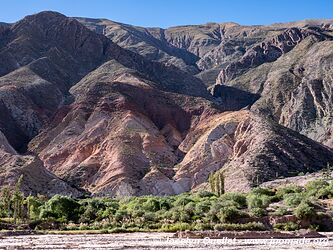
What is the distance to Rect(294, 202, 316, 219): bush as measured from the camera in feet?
163

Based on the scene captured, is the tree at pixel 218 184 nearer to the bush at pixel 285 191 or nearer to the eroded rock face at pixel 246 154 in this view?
the bush at pixel 285 191

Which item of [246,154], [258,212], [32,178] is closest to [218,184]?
[258,212]

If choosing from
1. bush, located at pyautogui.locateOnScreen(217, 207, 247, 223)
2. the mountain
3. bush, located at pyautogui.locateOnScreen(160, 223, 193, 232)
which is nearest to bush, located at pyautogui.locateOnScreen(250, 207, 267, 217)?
Answer: bush, located at pyautogui.locateOnScreen(217, 207, 247, 223)

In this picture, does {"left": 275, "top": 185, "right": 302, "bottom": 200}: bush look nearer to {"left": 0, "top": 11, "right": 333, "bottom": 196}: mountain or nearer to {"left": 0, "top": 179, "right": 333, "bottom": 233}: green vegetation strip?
{"left": 0, "top": 179, "right": 333, "bottom": 233}: green vegetation strip

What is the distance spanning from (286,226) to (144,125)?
88.4 metres

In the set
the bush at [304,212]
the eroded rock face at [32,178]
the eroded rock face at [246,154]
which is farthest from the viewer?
the eroded rock face at [246,154]

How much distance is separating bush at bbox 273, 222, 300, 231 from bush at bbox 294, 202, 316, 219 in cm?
92

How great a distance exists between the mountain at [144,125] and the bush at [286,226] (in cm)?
4512

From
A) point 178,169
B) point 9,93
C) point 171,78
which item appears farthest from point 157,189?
point 171,78

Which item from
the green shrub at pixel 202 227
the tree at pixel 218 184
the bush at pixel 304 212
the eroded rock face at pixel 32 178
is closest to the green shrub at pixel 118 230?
the green shrub at pixel 202 227

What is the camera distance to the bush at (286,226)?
49188 millimetres

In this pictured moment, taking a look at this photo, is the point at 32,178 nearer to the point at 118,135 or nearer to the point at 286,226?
the point at 118,135

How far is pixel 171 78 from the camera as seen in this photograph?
195125 mm

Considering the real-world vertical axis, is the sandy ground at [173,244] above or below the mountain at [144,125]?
below
